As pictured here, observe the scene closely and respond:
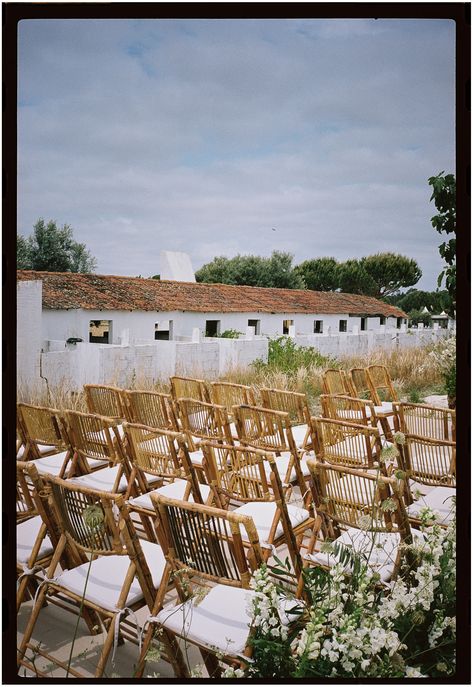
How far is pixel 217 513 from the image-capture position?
1.74 metres

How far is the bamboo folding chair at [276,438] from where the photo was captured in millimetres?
3535

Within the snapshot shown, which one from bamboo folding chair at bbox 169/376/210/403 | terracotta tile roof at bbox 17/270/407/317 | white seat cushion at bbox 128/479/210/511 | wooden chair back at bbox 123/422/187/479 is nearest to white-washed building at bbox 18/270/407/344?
terracotta tile roof at bbox 17/270/407/317

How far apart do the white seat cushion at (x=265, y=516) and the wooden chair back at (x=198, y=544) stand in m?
0.66

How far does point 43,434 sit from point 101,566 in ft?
5.80

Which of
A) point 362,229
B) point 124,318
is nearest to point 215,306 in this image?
point 124,318

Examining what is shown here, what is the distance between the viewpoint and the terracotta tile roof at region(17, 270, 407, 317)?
12085 millimetres

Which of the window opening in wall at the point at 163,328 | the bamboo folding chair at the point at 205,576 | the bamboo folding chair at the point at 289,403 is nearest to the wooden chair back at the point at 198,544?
the bamboo folding chair at the point at 205,576

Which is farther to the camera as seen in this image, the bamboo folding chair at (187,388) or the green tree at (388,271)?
the green tree at (388,271)

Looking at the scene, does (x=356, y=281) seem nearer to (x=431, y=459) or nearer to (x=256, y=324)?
(x=256, y=324)

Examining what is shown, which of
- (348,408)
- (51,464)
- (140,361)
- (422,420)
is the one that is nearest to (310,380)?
(140,361)

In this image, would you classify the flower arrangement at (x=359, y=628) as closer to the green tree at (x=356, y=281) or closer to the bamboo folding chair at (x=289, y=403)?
the bamboo folding chair at (x=289, y=403)

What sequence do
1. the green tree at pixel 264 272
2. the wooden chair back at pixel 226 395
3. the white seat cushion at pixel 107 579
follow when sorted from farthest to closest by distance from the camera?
the green tree at pixel 264 272, the wooden chair back at pixel 226 395, the white seat cushion at pixel 107 579
